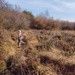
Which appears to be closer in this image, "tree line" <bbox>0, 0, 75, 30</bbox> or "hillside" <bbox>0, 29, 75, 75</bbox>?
"hillside" <bbox>0, 29, 75, 75</bbox>

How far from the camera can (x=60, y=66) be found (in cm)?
1407

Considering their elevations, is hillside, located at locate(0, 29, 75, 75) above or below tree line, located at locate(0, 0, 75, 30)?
below

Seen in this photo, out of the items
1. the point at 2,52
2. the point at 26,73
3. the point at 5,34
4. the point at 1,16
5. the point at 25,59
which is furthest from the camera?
the point at 1,16

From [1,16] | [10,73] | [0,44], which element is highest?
[1,16]

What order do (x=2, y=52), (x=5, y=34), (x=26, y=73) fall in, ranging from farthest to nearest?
(x=5, y=34)
(x=2, y=52)
(x=26, y=73)

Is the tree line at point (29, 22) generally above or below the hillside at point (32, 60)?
above

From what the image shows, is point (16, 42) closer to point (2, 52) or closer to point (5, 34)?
point (5, 34)

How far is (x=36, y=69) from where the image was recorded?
13.5m

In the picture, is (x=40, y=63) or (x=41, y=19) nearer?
(x=40, y=63)

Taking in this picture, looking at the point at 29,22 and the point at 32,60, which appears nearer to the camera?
the point at 32,60

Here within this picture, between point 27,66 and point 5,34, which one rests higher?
point 5,34

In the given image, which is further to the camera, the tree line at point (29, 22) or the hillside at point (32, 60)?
the tree line at point (29, 22)

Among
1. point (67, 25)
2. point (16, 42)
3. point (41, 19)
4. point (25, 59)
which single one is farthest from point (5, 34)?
point (67, 25)

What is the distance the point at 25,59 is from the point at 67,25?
27.0m
